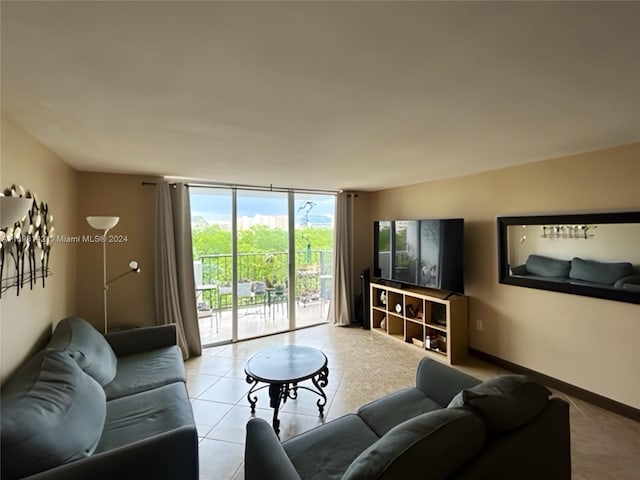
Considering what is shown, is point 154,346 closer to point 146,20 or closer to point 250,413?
point 250,413

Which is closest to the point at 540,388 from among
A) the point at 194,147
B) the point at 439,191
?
the point at 194,147

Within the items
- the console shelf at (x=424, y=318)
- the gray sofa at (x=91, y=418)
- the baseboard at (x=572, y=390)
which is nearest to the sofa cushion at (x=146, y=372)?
the gray sofa at (x=91, y=418)

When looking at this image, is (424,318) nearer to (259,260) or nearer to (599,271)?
(599,271)

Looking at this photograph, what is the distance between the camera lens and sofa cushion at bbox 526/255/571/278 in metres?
2.79

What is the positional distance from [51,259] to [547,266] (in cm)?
460

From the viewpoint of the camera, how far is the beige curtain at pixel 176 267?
3.54m

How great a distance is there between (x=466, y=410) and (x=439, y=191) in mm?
3275

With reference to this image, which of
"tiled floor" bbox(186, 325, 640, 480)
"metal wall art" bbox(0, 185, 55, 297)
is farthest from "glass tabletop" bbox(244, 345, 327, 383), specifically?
"metal wall art" bbox(0, 185, 55, 297)

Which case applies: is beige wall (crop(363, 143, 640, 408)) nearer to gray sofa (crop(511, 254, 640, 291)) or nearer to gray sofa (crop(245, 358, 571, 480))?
gray sofa (crop(511, 254, 640, 291))

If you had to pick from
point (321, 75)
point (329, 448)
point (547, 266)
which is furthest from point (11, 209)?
point (547, 266)

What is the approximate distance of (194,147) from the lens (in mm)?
2418

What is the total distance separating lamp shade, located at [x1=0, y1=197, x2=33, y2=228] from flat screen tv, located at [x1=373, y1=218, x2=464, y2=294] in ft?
12.0

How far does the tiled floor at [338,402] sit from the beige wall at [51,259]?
135 cm

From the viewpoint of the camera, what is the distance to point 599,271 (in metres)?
2.55
